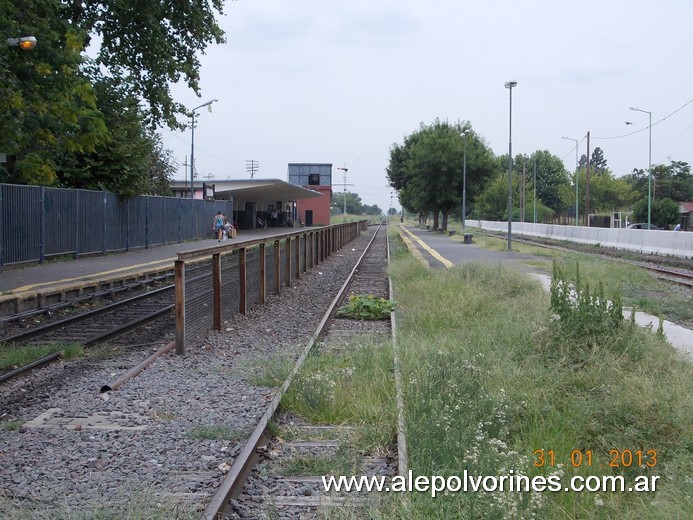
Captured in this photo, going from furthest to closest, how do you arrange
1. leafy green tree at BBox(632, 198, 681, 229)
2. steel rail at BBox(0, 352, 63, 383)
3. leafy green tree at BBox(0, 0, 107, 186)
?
leafy green tree at BBox(632, 198, 681, 229), leafy green tree at BBox(0, 0, 107, 186), steel rail at BBox(0, 352, 63, 383)

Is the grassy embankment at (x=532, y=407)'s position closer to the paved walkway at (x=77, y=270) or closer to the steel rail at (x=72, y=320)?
the steel rail at (x=72, y=320)

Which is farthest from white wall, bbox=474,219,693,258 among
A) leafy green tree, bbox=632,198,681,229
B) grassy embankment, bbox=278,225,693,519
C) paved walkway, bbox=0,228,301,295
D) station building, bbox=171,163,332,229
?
grassy embankment, bbox=278,225,693,519

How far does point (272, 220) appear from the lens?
66250mm

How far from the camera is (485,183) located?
6631 cm

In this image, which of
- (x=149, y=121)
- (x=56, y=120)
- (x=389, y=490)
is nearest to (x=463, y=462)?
(x=389, y=490)

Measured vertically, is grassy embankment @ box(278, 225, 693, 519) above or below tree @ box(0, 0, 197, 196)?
below

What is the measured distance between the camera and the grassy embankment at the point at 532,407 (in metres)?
4.20

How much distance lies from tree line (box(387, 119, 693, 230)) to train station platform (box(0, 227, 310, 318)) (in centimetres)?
3857

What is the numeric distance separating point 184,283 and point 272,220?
5742 centimetres

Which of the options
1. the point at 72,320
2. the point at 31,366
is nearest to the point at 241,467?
the point at 31,366

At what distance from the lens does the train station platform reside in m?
13.8

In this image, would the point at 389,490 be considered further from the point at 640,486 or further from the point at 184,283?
the point at 184,283

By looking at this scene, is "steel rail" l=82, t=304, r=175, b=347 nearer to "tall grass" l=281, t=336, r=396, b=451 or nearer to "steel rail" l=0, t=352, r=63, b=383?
"steel rail" l=0, t=352, r=63, b=383
